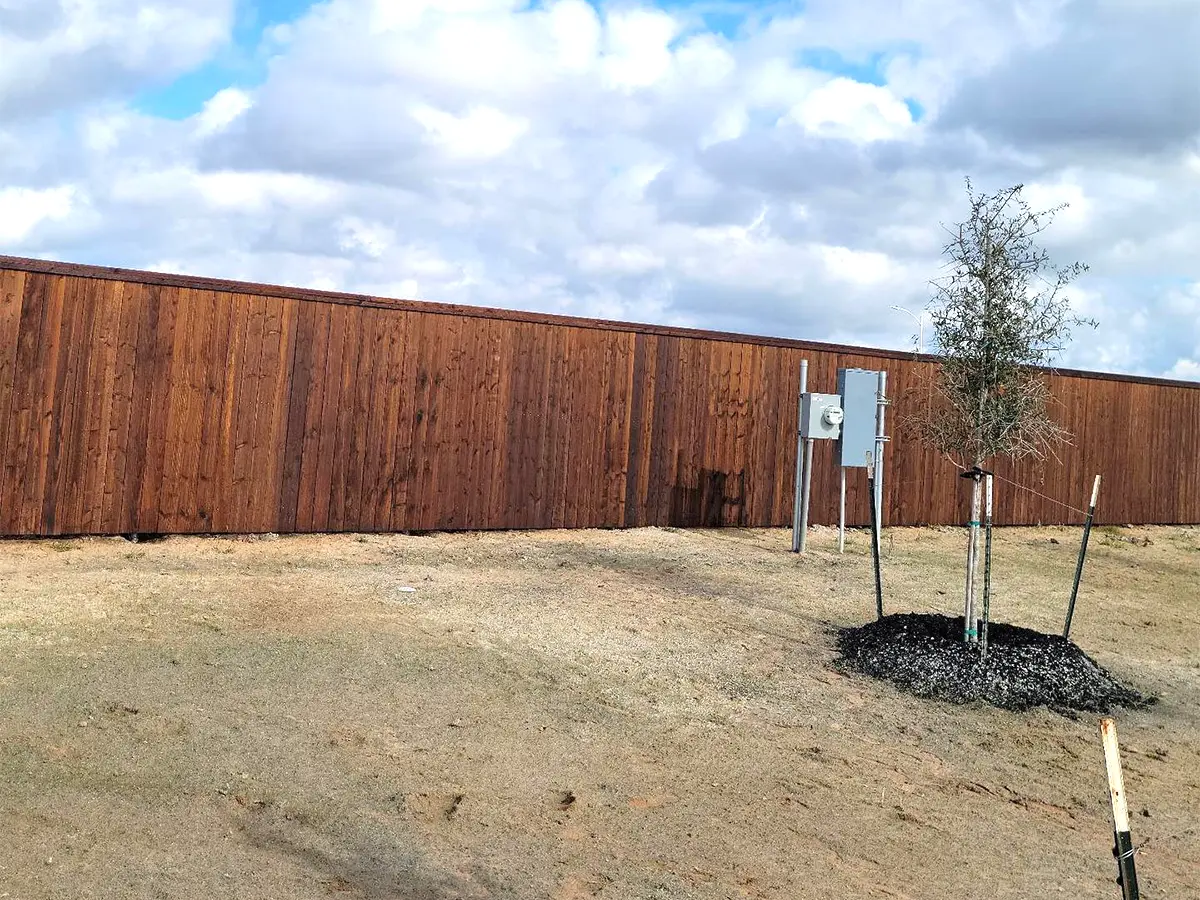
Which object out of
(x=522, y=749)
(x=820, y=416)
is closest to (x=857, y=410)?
(x=820, y=416)

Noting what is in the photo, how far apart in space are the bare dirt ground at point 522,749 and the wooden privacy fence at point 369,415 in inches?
47.4

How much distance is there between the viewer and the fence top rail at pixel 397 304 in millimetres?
9773

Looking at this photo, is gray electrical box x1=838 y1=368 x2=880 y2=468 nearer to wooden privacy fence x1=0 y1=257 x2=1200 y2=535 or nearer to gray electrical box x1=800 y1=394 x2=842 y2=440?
gray electrical box x1=800 y1=394 x2=842 y2=440

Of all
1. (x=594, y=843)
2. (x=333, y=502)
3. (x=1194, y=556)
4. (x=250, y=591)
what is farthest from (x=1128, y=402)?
(x=594, y=843)

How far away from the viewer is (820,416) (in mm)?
11766

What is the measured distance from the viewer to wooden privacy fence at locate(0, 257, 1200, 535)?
9.85 meters

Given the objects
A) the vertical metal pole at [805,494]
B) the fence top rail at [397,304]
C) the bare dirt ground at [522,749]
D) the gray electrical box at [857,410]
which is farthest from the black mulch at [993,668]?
the gray electrical box at [857,410]

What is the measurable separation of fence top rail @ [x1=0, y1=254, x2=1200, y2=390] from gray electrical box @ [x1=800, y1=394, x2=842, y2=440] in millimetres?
1055

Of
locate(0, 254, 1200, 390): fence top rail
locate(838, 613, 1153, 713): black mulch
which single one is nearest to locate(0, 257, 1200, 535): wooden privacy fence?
locate(0, 254, 1200, 390): fence top rail

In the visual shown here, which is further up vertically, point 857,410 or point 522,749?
point 857,410

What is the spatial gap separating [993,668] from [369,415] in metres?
6.85

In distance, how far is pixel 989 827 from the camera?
459 centimetres

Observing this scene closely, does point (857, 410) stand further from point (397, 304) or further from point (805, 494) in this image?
point (397, 304)

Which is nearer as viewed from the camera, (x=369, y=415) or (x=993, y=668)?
(x=993, y=668)
